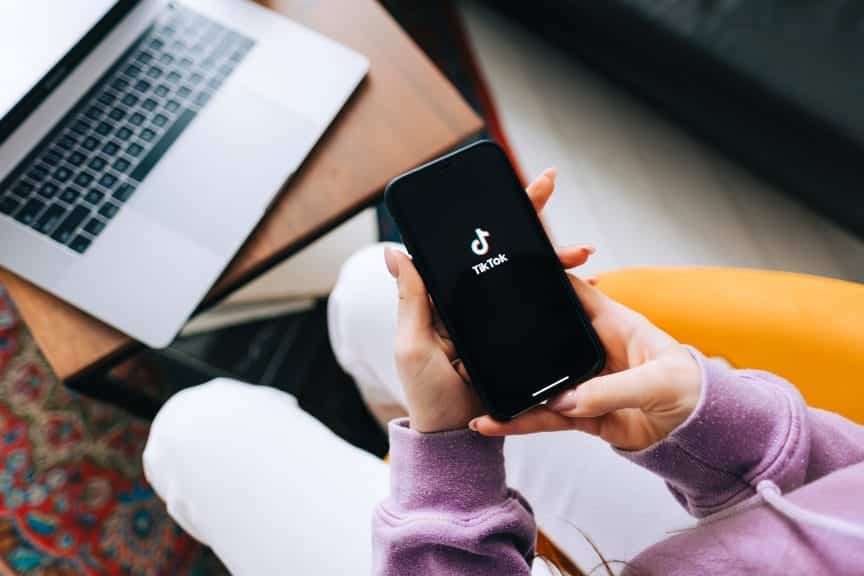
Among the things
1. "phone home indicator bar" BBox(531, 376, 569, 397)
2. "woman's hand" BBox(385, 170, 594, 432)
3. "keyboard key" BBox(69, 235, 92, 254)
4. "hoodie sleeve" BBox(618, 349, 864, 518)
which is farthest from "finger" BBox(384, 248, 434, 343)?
"keyboard key" BBox(69, 235, 92, 254)

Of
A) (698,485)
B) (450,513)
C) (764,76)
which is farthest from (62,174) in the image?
(764,76)

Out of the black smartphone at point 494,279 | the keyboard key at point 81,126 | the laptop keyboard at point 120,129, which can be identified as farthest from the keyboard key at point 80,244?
the black smartphone at point 494,279

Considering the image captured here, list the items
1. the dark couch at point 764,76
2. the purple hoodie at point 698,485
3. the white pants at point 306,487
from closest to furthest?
the purple hoodie at point 698,485 < the white pants at point 306,487 < the dark couch at point 764,76

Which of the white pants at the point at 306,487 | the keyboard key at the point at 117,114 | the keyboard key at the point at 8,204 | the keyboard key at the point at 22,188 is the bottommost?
the white pants at the point at 306,487

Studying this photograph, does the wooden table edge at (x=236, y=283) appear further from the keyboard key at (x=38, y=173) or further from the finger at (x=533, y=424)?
the finger at (x=533, y=424)

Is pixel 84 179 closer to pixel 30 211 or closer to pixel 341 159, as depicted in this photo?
pixel 30 211

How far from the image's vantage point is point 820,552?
0.46 meters

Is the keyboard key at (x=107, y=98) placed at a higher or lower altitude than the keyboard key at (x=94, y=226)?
higher

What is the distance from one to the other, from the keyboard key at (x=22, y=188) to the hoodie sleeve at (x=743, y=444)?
599 millimetres

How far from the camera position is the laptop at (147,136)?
631 millimetres

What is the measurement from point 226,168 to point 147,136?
85 millimetres

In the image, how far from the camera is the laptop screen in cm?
62

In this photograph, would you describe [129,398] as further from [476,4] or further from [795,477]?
[476,4]

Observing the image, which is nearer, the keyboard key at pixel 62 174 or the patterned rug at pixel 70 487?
the keyboard key at pixel 62 174
